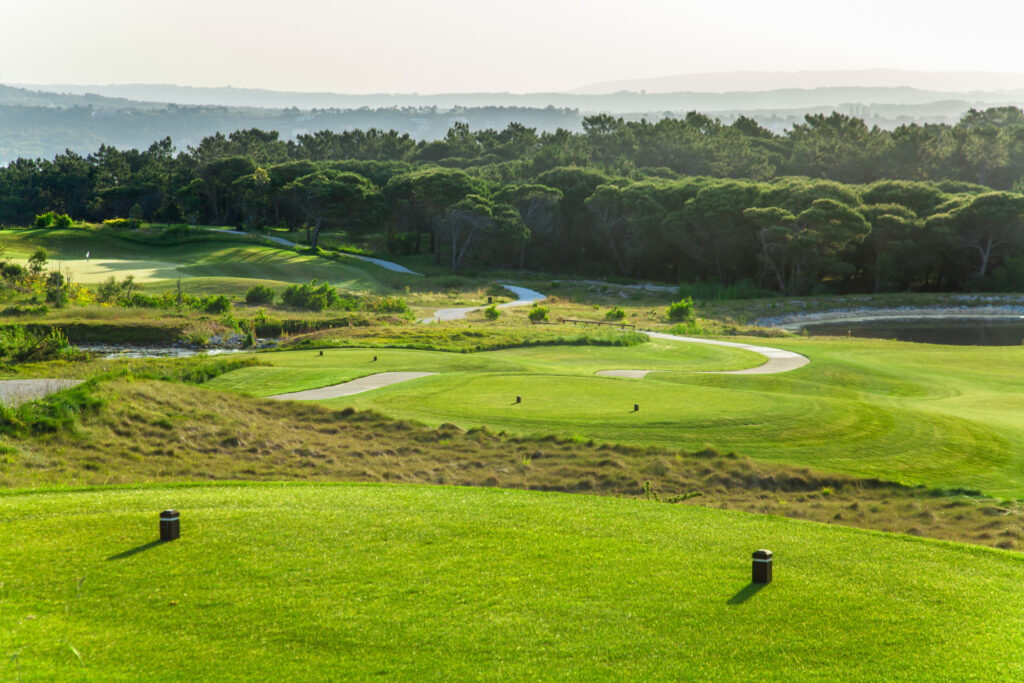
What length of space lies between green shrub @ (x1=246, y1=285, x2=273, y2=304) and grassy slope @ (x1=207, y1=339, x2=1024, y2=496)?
19.9 m

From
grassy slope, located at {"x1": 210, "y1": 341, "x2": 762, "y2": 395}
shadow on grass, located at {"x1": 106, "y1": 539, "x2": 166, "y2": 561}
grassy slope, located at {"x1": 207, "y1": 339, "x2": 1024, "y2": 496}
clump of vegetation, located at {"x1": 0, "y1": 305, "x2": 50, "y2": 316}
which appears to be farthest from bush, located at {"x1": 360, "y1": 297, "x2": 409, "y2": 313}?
shadow on grass, located at {"x1": 106, "y1": 539, "x2": 166, "y2": 561}

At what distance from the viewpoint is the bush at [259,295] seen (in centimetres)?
4869

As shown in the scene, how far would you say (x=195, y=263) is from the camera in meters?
62.7

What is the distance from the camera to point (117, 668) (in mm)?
6184

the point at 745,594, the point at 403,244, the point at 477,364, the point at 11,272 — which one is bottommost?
the point at 477,364

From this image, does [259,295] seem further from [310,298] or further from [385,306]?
[385,306]

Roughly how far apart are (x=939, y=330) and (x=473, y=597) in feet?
186

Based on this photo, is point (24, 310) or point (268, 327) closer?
point (24, 310)

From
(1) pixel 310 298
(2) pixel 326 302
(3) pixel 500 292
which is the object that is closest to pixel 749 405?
(2) pixel 326 302

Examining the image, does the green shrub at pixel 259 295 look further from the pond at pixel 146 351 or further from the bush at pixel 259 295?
the pond at pixel 146 351

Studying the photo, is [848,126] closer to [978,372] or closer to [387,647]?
[978,372]

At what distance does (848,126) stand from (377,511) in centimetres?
11841

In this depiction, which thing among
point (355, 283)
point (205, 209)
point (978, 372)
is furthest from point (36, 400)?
point (205, 209)

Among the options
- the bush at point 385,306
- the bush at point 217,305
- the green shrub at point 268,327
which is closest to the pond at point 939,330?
the bush at point 385,306
